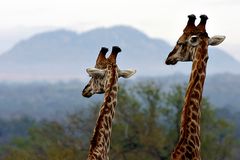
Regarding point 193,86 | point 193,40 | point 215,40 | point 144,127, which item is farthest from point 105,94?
point 144,127

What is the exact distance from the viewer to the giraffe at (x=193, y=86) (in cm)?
853

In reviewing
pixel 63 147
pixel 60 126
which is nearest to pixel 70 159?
pixel 63 147

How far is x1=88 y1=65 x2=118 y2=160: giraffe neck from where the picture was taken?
9609mm

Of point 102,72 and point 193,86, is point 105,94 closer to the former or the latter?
point 102,72

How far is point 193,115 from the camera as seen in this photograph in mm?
8719

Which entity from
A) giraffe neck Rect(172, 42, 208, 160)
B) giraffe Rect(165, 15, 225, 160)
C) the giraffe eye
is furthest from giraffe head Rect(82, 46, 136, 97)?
giraffe neck Rect(172, 42, 208, 160)

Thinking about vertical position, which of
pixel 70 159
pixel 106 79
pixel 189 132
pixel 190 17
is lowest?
pixel 70 159

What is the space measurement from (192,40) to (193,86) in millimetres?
581

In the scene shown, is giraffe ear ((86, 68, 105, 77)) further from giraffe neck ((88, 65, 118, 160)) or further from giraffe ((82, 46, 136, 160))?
giraffe neck ((88, 65, 118, 160))

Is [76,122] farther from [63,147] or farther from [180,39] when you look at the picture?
[180,39]

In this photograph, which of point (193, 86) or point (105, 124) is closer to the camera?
point (193, 86)

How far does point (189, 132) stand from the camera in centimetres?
862

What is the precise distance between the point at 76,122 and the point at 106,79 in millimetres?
27894

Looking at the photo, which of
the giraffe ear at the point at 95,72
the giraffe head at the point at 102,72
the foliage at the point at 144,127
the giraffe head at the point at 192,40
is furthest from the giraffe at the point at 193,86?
the foliage at the point at 144,127
